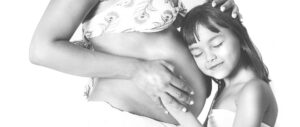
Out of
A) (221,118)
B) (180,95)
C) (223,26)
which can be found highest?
(223,26)

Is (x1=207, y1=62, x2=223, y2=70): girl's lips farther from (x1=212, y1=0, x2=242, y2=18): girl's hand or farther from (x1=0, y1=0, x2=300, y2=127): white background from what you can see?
(x1=0, y1=0, x2=300, y2=127): white background

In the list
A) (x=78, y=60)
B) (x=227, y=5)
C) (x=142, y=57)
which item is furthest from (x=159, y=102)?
(x=227, y=5)

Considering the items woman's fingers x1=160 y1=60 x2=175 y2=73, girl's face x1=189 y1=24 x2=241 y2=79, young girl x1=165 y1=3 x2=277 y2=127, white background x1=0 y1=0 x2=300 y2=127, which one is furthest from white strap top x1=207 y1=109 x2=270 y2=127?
white background x1=0 y1=0 x2=300 y2=127

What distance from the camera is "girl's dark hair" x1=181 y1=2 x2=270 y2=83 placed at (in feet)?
5.68

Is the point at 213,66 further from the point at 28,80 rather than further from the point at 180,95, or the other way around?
the point at 28,80

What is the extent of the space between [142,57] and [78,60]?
182mm

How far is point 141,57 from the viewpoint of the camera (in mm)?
1659

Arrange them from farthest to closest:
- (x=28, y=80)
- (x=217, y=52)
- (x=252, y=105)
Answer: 1. (x=28, y=80)
2. (x=217, y=52)
3. (x=252, y=105)

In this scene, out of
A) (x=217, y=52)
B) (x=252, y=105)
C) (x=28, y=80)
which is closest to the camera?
(x=252, y=105)

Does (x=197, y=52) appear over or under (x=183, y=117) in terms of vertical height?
over

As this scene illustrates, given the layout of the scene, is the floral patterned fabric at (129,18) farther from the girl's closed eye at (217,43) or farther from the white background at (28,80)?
the white background at (28,80)

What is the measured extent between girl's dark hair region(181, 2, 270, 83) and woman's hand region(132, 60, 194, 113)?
0.17 metres

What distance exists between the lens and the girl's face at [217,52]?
66.6 inches

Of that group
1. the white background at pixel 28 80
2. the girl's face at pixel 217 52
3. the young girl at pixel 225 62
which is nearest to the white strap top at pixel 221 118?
the young girl at pixel 225 62
